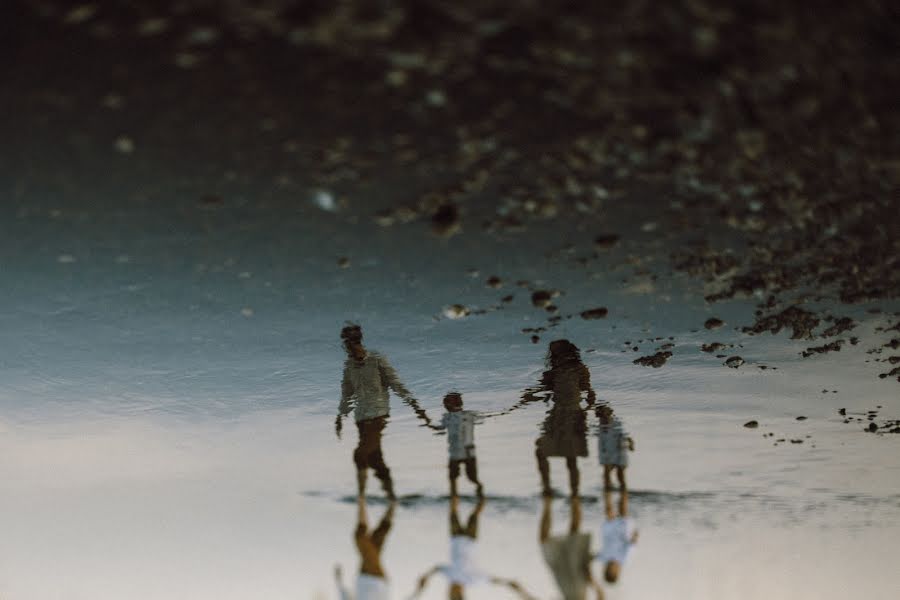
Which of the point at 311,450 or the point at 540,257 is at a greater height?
→ the point at 540,257

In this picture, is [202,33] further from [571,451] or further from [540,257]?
[571,451]

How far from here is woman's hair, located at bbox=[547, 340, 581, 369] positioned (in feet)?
25.2

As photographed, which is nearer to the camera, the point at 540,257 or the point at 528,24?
the point at 528,24

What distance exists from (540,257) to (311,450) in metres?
5.88

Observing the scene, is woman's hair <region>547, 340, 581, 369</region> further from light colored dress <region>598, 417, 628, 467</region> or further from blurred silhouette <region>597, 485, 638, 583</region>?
light colored dress <region>598, 417, 628, 467</region>

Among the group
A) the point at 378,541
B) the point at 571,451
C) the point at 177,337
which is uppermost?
the point at 177,337

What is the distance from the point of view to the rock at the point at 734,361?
8.58 meters

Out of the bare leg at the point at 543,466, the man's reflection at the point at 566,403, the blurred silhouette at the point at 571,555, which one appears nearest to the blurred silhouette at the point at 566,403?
the man's reflection at the point at 566,403

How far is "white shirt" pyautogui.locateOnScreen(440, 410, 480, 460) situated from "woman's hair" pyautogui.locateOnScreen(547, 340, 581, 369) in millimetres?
1012

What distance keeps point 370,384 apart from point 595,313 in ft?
7.02

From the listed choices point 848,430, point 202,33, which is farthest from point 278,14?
point 848,430

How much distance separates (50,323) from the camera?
23.2ft

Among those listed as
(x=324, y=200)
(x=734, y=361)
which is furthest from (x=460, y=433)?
(x=324, y=200)

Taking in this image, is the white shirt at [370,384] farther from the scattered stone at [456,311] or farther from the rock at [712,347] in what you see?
the rock at [712,347]
